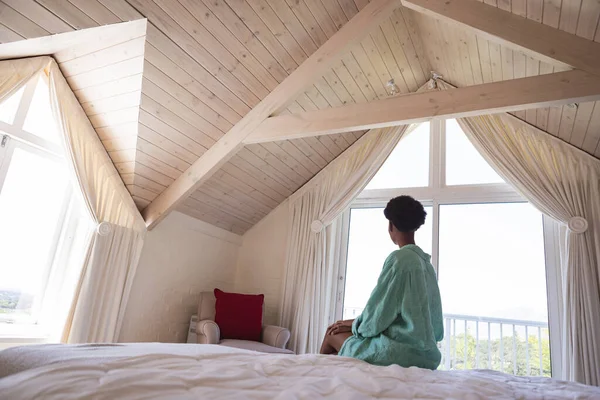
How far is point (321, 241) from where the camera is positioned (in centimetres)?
419

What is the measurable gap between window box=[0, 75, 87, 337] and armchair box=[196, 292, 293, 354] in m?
1.09

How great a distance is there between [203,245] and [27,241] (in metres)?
1.64

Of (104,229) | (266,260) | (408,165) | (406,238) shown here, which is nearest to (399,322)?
(406,238)

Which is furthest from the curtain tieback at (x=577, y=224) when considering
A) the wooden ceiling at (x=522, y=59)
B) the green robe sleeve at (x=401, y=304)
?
the green robe sleeve at (x=401, y=304)

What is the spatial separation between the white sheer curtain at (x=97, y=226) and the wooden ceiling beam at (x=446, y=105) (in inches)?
46.4

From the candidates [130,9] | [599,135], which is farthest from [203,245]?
[599,135]

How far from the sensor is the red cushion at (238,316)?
11.7ft

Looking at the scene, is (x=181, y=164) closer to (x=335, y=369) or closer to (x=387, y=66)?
(x=387, y=66)

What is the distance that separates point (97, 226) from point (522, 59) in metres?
3.40

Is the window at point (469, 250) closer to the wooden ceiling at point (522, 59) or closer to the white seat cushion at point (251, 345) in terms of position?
the wooden ceiling at point (522, 59)

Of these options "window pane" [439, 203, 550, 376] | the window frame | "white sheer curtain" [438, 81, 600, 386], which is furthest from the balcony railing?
the window frame

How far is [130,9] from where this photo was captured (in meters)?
2.37

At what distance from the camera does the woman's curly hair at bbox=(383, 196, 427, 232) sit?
1811 mm

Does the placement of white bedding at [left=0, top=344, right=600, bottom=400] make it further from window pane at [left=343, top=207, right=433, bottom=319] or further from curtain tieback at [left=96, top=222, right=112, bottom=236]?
window pane at [left=343, top=207, right=433, bottom=319]
